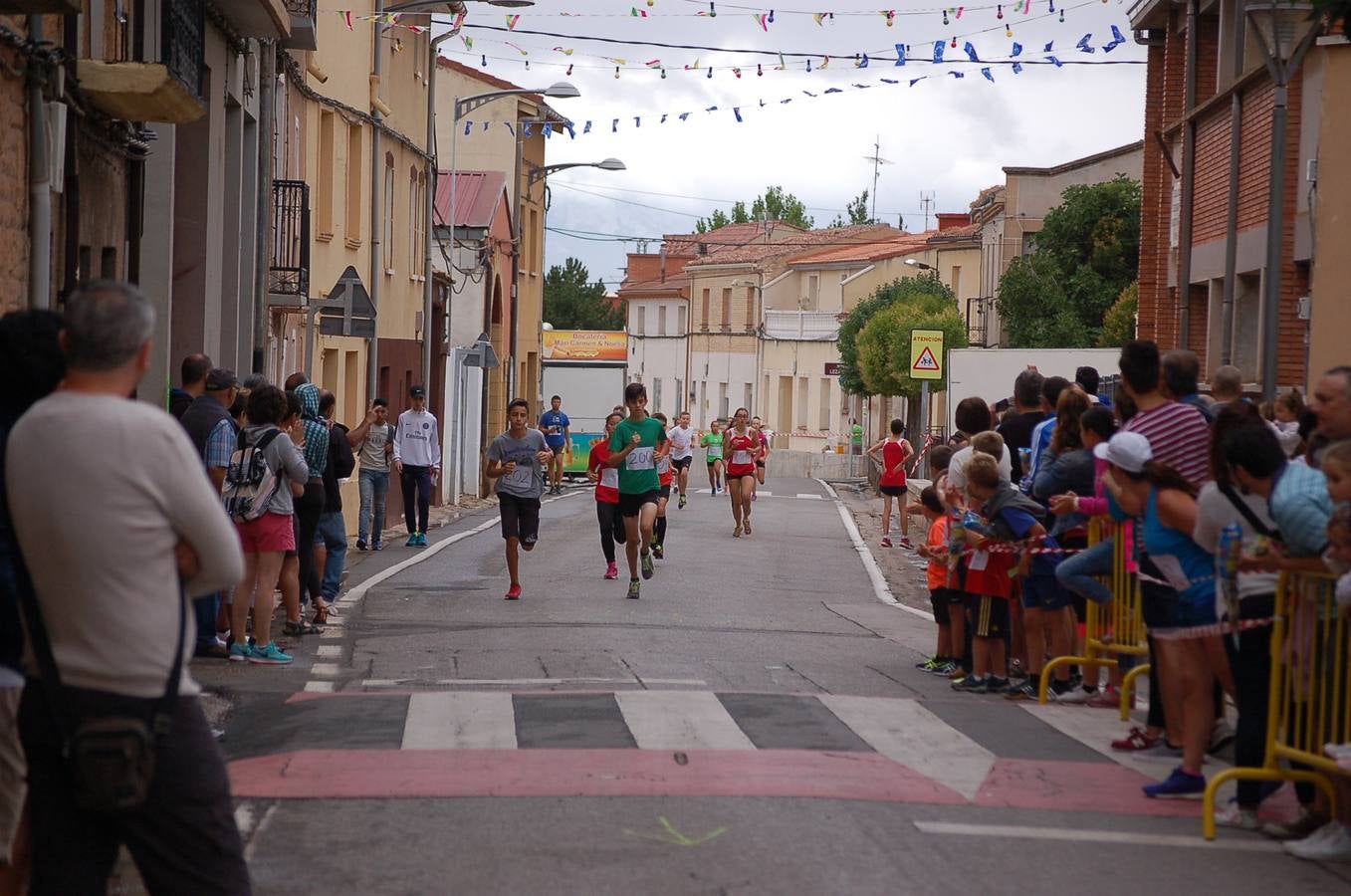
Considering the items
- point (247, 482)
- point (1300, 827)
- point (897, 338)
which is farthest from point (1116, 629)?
point (897, 338)

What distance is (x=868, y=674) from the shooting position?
11727mm

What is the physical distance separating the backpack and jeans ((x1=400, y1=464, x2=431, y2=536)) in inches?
431

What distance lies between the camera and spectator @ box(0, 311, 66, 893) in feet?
14.8

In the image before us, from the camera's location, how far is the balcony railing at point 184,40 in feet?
47.7

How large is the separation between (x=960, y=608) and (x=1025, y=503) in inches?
38.9

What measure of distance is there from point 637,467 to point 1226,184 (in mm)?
8937

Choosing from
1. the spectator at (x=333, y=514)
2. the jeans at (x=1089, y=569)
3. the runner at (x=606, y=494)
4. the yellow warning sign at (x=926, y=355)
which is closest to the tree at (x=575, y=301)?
the yellow warning sign at (x=926, y=355)

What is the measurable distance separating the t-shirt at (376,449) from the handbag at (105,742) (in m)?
16.3

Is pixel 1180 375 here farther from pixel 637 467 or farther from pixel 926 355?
pixel 926 355

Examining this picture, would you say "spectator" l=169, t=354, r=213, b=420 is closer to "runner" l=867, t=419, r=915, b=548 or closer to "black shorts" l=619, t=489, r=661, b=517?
"black shorts" l=619, t=489, r=661, b=517

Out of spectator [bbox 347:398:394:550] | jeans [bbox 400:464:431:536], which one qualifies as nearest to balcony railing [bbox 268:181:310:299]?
spectator [bbox 347:398:394:550]

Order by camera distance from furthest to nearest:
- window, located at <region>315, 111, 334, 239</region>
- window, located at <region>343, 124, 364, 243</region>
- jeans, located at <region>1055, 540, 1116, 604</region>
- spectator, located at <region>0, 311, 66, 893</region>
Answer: window, located at <region>343, 124, 364, 243</region> → window, located at <region>315, 111, 334, 239</region> → jeans, located at <region>1055, 540, 1116, 604</region> → spectator, located at <region>0, 311, 66, 893</region>

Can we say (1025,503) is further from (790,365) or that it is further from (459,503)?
(790,365)

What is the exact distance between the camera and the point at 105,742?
418 centimetres
